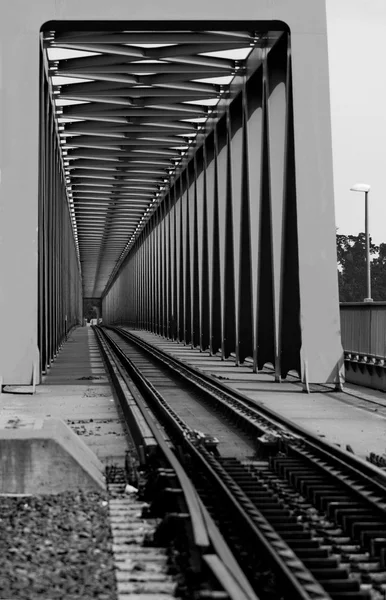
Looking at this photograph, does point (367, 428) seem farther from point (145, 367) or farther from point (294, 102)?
point (145, 367)

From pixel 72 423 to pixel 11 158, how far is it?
7333 mm

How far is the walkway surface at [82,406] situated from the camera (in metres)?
10.8

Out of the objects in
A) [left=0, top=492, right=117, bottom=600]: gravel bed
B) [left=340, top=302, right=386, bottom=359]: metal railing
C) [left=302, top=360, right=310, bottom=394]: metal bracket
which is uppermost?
[left=340, top=302, right=386, bottom=359]: metal railing

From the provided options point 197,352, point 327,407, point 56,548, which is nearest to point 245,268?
point 197,352

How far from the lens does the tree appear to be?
83.2 metres

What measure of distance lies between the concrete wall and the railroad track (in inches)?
217

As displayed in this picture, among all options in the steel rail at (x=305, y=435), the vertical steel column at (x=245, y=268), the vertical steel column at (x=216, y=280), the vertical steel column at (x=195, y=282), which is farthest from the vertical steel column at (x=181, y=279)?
the steel rail at (x=305, y=435)

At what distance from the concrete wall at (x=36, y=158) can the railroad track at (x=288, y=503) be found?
5505 millimetres

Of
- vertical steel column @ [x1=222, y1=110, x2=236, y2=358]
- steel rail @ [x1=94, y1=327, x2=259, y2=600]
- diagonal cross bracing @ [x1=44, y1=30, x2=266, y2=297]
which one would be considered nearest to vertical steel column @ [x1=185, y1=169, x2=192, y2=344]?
diagonal cross bracing @ [x1=44, y1=30, x2=266, y2=297]

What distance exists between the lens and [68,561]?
573cm

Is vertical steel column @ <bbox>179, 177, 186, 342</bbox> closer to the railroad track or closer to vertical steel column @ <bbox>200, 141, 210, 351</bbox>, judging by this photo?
vertical steel column @ <bbox>200, 141, 210, 351</bbox>

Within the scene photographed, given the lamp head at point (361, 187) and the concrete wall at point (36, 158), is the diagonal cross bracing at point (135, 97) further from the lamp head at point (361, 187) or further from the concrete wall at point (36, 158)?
the lamp head at point (361, 187)

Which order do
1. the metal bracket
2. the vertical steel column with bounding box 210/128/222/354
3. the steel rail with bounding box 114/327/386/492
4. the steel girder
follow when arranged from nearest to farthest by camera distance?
the steel rail with bounding box 114/327/386/492
the metal bracket
the steel girder
the vertical steel column with bounding box 210/128/222/354

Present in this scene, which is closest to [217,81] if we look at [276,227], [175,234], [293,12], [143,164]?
[276,227]
